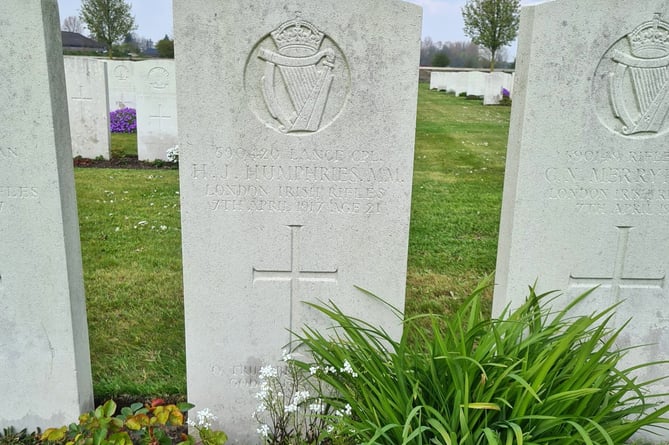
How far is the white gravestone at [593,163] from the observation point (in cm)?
305

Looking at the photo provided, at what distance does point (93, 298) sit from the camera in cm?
505

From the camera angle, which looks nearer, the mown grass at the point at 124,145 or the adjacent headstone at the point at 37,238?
the adjacent headstone at the point at 37,238

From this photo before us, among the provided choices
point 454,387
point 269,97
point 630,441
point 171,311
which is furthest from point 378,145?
point 171,311

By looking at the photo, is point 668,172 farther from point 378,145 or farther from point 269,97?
point 269,97

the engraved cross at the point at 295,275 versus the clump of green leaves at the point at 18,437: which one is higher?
the engraved cross at the point at 295,275

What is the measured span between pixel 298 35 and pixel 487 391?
74.5 inches

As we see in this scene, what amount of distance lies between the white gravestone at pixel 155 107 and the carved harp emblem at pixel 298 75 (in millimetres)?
7886

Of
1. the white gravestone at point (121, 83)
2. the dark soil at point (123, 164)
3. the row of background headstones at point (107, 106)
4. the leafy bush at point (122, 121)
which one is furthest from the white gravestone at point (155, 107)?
the leafy bush at point (122, 121)

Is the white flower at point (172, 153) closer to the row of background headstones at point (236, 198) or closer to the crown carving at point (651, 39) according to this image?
the row of background headstones at point (236, 198)

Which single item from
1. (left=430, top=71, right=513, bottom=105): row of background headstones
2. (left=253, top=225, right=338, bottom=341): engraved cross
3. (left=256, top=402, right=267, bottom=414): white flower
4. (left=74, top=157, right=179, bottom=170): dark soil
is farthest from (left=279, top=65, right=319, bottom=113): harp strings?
(left=430, top=71, right=513, bottom=105): row of background headstones

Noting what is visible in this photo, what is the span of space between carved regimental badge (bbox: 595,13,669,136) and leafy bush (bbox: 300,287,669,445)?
1131 mm

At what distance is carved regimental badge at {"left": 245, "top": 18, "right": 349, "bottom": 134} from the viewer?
2.94 m

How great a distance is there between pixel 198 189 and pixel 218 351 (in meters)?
0.93

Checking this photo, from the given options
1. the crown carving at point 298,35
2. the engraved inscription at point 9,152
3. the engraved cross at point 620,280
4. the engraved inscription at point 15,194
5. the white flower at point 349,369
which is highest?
the crown carving at point 298,35
